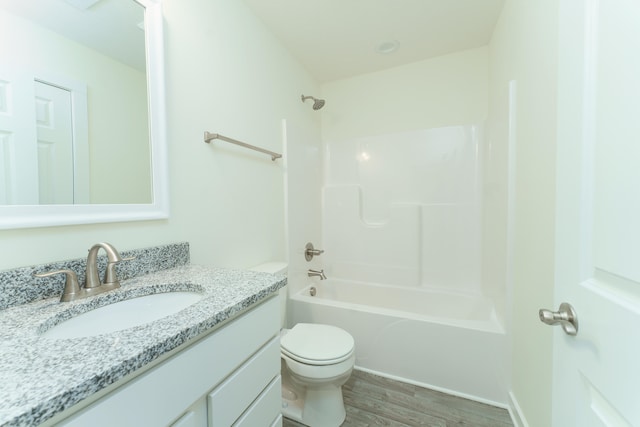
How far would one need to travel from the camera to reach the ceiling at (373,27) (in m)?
1.60

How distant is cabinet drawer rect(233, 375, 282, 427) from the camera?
2.51 ft

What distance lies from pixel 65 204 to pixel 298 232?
59.1 inches

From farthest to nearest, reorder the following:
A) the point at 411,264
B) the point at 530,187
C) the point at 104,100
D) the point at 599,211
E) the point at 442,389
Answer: the point at 411,264 → the point at 442,389 → the point at 530,187 → the point at 104,100 → the point at 599,211

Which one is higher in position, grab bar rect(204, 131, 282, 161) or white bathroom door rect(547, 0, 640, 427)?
grab bar rect(204, 131, 282, 161)

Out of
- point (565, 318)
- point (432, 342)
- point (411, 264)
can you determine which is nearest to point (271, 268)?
point (432, 342)

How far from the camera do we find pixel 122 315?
0.80 metres

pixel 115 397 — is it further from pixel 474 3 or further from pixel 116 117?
pixel 474 3

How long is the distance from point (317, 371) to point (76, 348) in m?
1.03

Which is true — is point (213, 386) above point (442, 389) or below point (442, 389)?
above

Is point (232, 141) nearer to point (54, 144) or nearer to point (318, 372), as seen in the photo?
point (54, 144)

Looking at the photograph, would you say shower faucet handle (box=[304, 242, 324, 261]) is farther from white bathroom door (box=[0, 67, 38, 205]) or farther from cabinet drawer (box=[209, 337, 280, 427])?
white bathroom door (box=[0, 67, 38, 205])

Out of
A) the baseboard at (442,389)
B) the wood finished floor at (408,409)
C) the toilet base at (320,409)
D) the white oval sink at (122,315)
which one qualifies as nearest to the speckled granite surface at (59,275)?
the white oval sink at (122,315)

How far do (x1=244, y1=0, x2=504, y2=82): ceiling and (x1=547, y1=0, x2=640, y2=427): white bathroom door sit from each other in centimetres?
Answer: 136

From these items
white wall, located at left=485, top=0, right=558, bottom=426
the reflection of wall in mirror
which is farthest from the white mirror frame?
white wall, located at left=485, top=0, right=558, bottom=426
